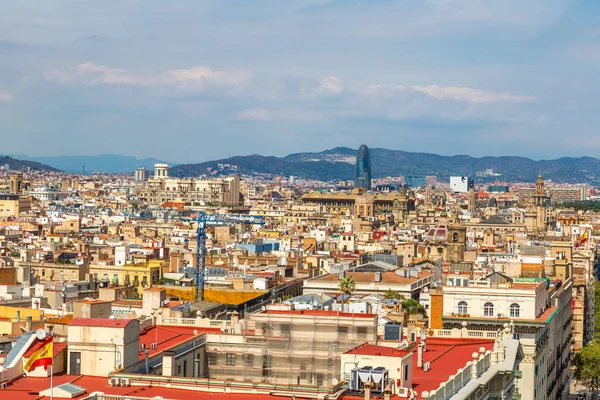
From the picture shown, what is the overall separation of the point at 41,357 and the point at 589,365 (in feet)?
167

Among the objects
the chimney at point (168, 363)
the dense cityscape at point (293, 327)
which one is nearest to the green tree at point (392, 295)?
the dense cityscape at point (293, 327)

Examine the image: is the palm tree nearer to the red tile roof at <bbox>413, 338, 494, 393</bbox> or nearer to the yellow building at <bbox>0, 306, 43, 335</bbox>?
the yellow building at <bbox>0, 306, 43, 335</bbox>

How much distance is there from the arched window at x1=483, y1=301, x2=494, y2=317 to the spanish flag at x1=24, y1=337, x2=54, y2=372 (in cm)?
3139

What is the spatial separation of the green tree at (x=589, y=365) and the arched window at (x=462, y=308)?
1928 cm

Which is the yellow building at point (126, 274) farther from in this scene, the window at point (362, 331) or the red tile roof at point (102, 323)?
the red tile roof at point (102, 323)

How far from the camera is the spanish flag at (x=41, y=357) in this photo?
3384 centimetres

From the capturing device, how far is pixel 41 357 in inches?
1342

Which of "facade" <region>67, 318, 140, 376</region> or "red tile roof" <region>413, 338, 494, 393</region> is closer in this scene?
"facade" <region>67, 318, 140, 376</region>

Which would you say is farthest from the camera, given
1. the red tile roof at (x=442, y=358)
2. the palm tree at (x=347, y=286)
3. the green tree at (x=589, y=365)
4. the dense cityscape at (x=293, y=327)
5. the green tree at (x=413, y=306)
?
the palm tree at (x=347, y=286)

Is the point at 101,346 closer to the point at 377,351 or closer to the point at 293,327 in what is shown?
the point at 377,351

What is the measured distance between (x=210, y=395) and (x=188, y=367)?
6.39 meters

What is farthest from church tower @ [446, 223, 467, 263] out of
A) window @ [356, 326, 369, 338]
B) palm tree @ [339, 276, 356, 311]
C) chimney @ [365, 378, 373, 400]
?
chimney @ [365, 378, 373, 400]

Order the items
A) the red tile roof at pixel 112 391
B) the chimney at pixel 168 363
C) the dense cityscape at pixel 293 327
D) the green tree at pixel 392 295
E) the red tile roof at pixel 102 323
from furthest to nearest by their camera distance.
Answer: the green tree at pixel 392 295
the red tile roof at pixel 102 323
the chimney at pixel 168 363
the dense cityscape at pixel 293 327
the red tile roof at pixel 112 391

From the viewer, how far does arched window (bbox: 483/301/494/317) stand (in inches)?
2405
